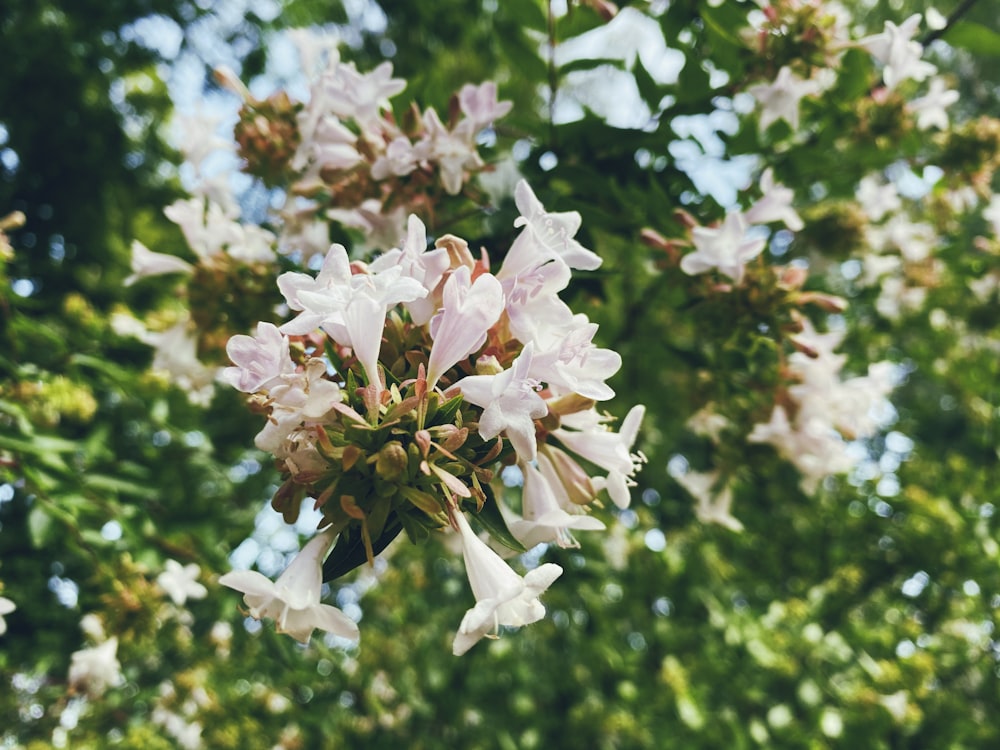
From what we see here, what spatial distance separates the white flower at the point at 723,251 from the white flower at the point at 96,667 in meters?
2.04

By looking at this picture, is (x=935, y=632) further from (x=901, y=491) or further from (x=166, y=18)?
(x=166, y=18)

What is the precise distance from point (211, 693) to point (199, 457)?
123cm

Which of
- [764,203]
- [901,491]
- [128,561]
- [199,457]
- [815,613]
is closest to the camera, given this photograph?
[764,203]

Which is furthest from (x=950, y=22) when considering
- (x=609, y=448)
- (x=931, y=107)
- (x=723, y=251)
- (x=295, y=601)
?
(x=295, y=601)

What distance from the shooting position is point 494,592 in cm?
95

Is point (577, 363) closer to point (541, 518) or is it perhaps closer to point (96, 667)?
point (541, 518)

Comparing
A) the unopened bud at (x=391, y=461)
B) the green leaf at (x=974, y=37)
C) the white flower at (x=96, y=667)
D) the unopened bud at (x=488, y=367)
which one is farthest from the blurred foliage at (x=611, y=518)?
the unopened bud at (x=391, y=461)

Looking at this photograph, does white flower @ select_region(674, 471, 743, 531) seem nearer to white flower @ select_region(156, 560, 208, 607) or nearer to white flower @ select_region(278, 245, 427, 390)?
white flower @ select_region(278, 245, 427, 390)

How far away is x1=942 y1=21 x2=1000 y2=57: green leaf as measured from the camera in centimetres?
165

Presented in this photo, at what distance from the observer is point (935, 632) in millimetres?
2979

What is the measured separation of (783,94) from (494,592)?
1.25 m

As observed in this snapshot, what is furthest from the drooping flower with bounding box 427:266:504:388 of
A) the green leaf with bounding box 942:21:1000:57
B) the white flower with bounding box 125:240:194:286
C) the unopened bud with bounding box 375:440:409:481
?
the green leaf with bounding box 942:21:1000:57

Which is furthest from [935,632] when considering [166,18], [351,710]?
[166,18]

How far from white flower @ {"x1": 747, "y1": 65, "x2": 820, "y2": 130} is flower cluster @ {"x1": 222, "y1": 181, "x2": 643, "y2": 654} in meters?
0.84
